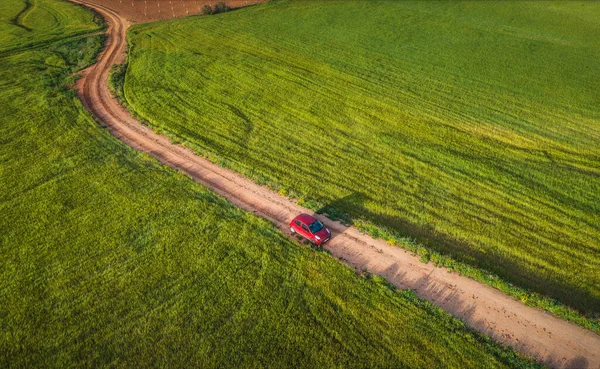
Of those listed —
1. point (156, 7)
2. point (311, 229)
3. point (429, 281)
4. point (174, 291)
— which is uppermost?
point (156, 7)

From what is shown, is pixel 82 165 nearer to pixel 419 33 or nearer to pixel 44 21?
pixel 44 21

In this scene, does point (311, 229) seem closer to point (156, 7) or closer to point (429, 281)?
point (429, 281)

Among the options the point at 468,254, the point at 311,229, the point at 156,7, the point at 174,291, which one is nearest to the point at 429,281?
the point at 468,254

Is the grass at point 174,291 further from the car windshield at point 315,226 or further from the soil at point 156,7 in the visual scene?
the soil at point 156,7

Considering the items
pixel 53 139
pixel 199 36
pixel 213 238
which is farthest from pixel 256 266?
pixel 199 36

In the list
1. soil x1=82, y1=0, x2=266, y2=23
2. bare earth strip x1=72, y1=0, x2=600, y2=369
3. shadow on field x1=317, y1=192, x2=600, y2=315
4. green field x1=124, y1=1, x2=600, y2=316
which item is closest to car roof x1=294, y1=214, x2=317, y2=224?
bare earth strip x1=72, y1=0, x2=600, y2=369

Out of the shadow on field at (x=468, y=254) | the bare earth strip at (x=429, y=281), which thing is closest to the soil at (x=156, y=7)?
the bare earth strip at (x=429, y=281)

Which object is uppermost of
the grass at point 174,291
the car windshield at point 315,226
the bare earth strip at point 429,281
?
the car windshield at point 315,226
